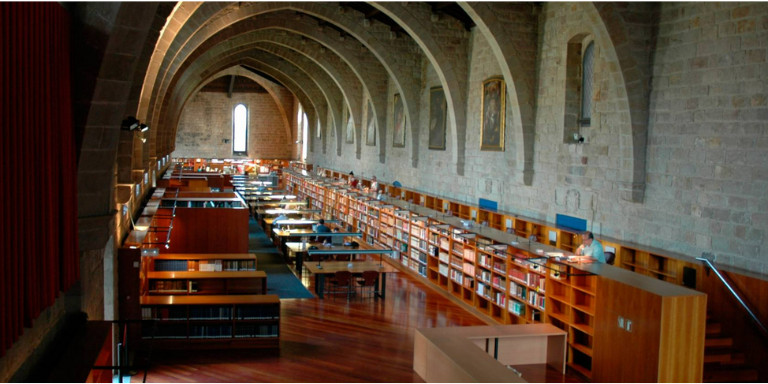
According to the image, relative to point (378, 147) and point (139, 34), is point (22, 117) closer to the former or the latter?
point (139, 34)

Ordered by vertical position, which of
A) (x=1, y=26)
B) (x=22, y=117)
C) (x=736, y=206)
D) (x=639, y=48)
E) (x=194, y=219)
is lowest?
(x=194, y=219)

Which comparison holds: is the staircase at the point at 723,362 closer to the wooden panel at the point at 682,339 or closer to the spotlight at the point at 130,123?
the wooden panel at the point at 682,339

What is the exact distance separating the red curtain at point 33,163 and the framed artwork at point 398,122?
1806 centimetres

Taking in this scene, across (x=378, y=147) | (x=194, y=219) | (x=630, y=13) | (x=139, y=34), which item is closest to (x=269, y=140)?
(x=378, y=147)

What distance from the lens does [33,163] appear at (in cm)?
445

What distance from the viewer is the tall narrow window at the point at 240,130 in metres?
42.9

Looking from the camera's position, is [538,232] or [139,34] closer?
[139,34]

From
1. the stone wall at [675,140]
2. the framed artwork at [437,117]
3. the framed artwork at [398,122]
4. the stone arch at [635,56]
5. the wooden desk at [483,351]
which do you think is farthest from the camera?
the framed artwork at [398,122]

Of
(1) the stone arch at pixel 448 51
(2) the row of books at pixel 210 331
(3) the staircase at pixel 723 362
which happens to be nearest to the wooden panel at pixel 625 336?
(3) the staircase at pixel 723 362

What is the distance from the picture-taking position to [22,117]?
4.17 metres

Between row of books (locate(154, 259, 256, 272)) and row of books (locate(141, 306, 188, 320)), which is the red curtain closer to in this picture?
row of books (locate(141, 306, 188, 320))

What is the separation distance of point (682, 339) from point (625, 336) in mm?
715

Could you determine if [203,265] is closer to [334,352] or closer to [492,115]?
[334,352]

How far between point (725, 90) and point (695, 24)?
1233mm
